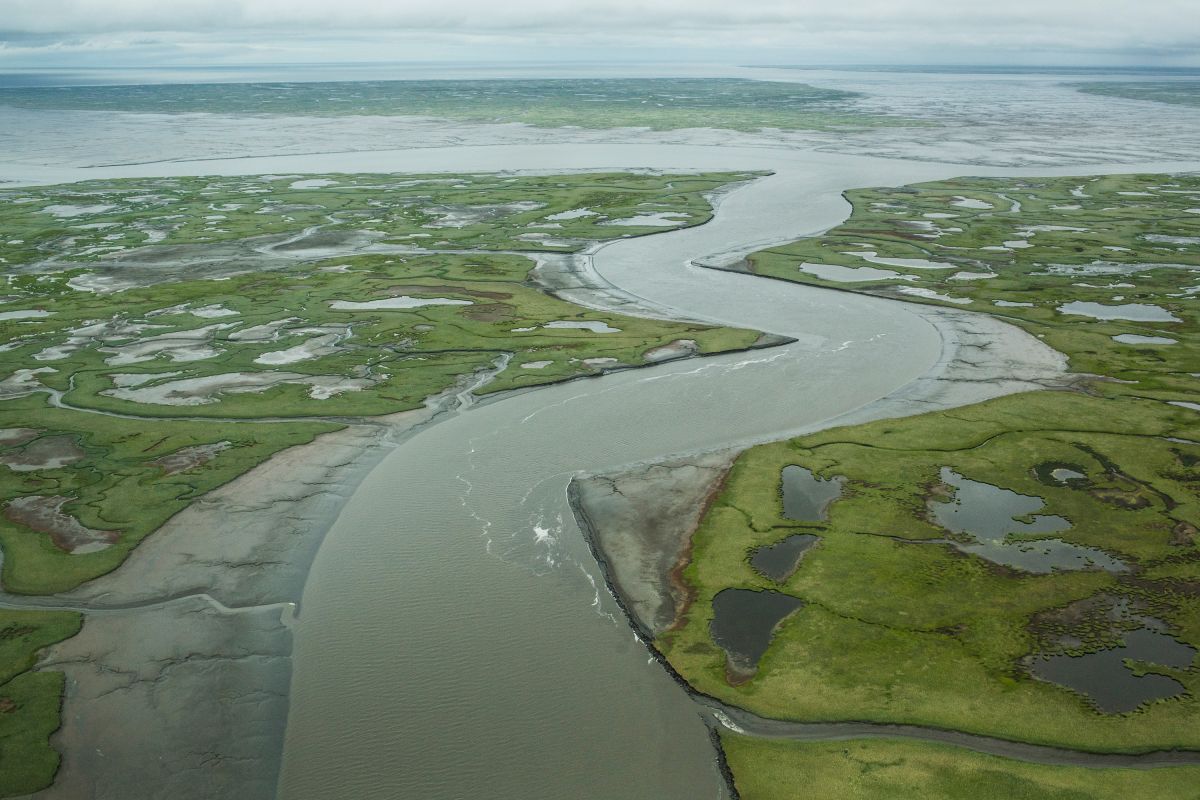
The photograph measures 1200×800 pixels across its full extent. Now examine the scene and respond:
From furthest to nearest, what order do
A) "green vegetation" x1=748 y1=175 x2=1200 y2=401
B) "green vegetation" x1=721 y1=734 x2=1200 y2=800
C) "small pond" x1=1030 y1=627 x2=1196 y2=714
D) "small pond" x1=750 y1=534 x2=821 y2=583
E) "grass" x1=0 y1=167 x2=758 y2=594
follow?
"green vegetation" x1=748 y1=175 x2=1200 y2=401 → "grass" x1=0 y1=167 x2=758 y2=594 → "small pond" x1=750 y1=534 x2=821 y2=583 → "small pond" x1=1030 y1=627 x2=1196 y2=714 → "green vegetation" x1=721 y1=734 x2=1200 y2=800

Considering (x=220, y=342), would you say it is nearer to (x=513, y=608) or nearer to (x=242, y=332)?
(x=242, y=332)

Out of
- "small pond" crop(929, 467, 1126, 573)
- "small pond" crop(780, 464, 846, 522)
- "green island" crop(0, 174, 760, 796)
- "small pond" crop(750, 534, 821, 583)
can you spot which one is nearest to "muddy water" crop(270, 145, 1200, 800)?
"small pond" crop(780, 464, 846, 522)

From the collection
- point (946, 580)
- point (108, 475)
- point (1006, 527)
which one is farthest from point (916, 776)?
point (108, 475)

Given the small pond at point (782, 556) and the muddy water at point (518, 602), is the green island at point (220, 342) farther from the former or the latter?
the small pond at point (782, 556)

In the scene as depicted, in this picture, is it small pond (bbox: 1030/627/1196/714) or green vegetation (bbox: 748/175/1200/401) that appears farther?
green vegetation (bbox: 748/175/1200/401)

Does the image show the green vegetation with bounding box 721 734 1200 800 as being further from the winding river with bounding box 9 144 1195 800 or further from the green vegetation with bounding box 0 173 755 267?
the green vegetation with bounding box 0 173 755 267

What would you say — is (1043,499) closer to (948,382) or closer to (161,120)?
(948,382)
